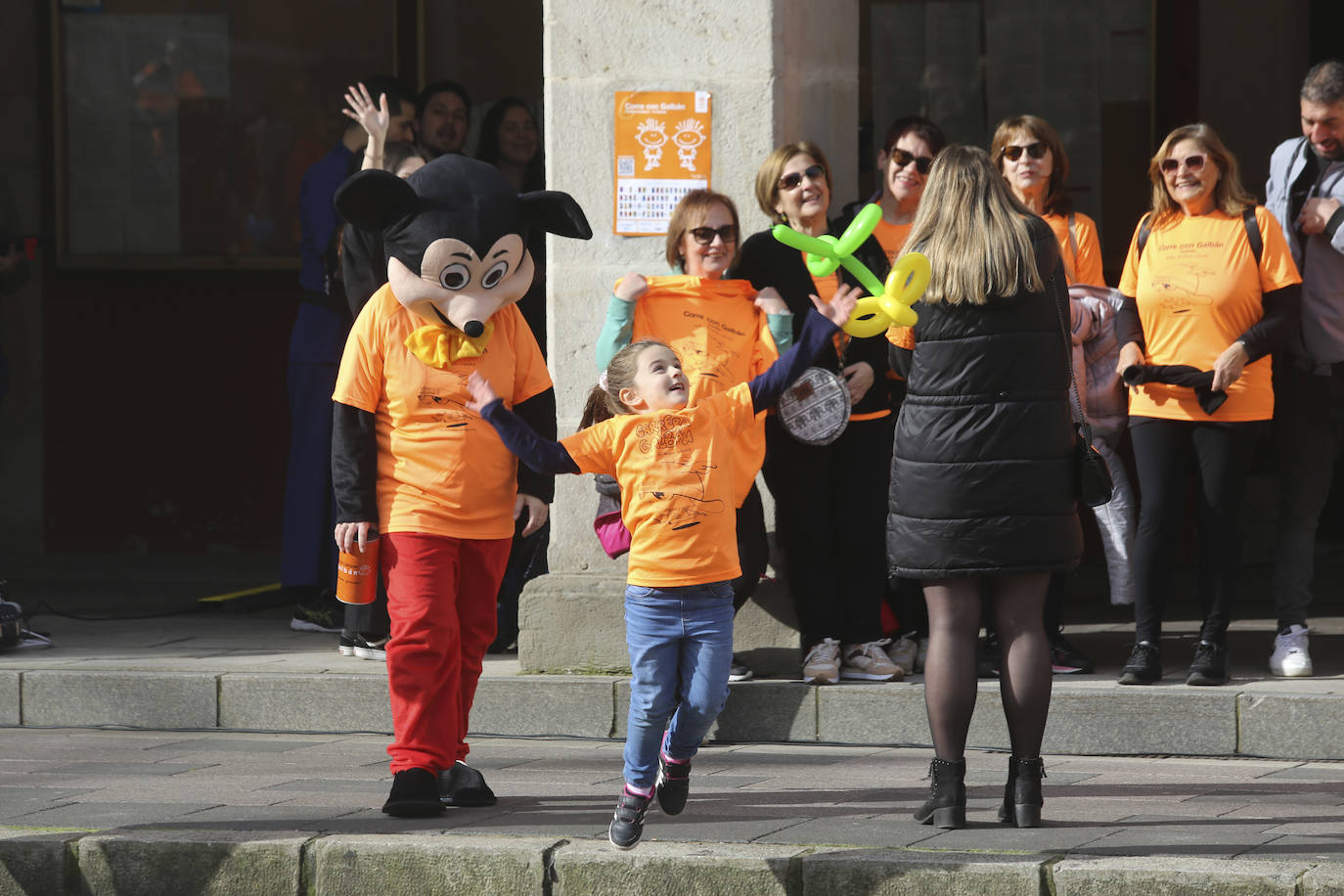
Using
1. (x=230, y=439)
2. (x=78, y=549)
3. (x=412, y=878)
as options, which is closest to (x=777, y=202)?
(x=412, y=878)

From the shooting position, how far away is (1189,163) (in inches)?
286

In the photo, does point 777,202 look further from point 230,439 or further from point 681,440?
point 230,439

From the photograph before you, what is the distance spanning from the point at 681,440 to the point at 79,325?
22.2 ft

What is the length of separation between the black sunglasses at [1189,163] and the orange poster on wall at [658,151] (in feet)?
→ 5.49

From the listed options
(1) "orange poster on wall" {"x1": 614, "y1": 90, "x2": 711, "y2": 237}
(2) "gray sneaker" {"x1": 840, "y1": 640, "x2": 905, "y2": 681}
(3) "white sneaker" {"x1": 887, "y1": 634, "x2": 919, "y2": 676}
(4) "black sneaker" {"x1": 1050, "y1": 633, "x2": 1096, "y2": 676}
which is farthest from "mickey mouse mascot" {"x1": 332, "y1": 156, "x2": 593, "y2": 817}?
(4) "black sneaker" {"x1": 1050, "y1": 633, "x2": 1096, "y2": 676}

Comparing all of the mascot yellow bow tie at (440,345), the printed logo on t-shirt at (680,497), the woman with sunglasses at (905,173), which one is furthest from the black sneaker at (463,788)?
the woman with sunglasses at (905,173)

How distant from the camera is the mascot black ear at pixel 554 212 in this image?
615 centimetres

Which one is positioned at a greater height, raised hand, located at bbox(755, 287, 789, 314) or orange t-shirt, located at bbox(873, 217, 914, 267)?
orange t-shirt, located at bbox(873, 217, 914, 267)

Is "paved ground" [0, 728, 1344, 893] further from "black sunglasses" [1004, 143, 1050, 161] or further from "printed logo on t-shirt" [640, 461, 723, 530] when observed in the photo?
"black sunglasses" [1004, 143, 1050, 161]

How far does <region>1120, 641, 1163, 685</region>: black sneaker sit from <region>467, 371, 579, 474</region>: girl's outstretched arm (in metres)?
2.47

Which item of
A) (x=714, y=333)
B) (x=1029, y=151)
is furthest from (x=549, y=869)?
(x=1029, y=151)

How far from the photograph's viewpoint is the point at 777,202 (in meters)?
7.36

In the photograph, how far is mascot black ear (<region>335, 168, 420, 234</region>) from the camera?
19.4 feet

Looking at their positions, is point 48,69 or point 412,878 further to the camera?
point 48,69
